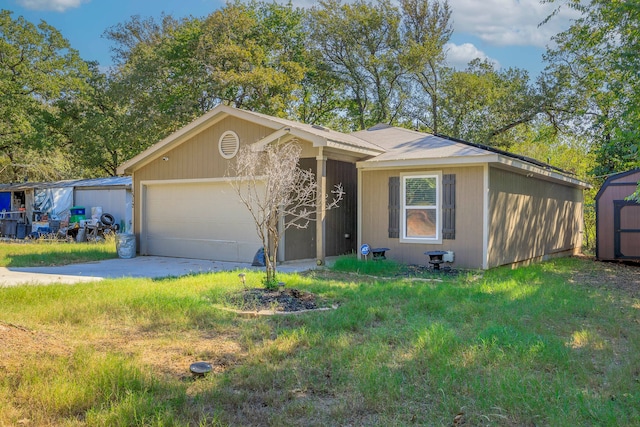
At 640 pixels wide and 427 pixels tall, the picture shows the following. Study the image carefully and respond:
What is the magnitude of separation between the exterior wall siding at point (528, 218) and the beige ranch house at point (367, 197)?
1.2 inches

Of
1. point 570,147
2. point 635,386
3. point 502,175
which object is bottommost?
point 635,386

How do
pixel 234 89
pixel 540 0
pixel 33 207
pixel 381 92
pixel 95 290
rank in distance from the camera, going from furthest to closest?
pixel 381 92 → pixel 234 89 → pixel 33 207 → pixel 540 0 → pixel 95 290

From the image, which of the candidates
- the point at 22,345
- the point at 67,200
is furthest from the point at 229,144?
the point at 67,200

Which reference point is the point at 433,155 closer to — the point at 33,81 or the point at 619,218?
the point at 619,218

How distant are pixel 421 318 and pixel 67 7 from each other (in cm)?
2042

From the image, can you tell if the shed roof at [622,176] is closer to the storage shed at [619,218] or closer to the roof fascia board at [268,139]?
the storage shed at [619,218]

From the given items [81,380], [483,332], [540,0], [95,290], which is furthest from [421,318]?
[540,0]

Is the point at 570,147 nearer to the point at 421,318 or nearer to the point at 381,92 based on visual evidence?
the point at 381,92

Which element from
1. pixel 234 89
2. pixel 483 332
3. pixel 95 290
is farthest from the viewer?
pixel 234 89

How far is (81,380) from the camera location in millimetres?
3506

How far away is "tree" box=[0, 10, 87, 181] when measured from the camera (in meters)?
22.4

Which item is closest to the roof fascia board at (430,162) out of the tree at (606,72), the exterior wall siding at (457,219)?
the exterior wall siding at (457,219)

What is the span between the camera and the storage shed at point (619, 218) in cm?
1323

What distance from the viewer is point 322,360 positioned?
4152 mm
